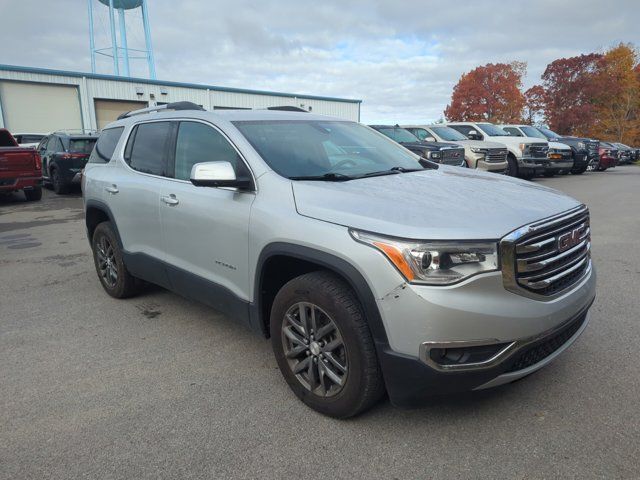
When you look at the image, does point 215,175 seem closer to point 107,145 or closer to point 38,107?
point 107,145

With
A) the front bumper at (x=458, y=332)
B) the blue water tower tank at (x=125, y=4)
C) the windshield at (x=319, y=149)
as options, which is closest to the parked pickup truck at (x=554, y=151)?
the windshield at (x=319, y=149)

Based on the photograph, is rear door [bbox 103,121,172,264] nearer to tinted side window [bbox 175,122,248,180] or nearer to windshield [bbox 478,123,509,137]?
tinted side window [bbox 175,122,248,180]

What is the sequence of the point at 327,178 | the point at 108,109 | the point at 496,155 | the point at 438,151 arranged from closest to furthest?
the point at 327,178 < the point at 438,151 < the point at 496,155 < the point at 108,109

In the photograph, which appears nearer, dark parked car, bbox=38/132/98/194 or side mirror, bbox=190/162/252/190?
side mirror, bbox=190/162/252/190

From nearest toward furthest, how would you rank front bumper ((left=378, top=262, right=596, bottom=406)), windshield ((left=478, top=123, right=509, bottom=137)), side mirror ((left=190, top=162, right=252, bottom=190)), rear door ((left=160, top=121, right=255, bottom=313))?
1. front bumper ((left=378, top=262, right=596, bottom=406))
2. side mirror ((left=190, top=162, right=252, bottom=190))
3. rear door ((left=160, top=121, right=255, bottom=313))
4. windshield ((left=478, top=123, right=509, bottom=137))

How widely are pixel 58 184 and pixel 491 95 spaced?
3716cm

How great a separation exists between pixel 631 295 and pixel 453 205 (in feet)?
10.3

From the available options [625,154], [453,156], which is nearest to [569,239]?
[453,156]

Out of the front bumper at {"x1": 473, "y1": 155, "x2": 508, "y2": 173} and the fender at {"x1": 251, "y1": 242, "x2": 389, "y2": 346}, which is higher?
the front bumper at {"x1": 473, "y1": 155, "x2": 508, "y2": 173}

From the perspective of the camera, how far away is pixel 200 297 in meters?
3.60

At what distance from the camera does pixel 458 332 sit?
7.26 ft

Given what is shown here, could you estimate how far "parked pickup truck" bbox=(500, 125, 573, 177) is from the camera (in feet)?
53.8

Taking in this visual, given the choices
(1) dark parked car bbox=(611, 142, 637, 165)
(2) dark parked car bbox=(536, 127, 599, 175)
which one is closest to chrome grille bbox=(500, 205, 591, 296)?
(2) dark parked car bbox=(536, 127, 599, 175)

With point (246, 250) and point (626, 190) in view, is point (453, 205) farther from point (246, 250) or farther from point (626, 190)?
point (626, 190)
